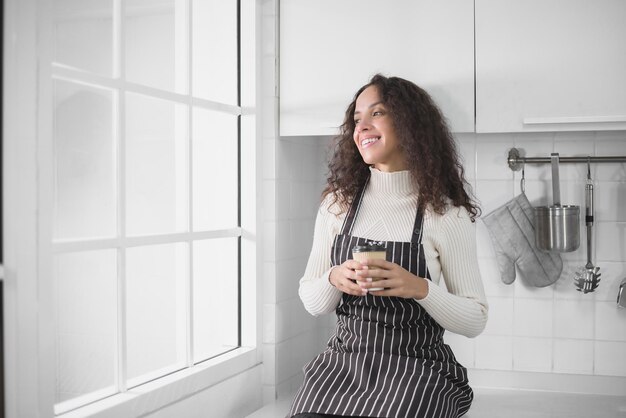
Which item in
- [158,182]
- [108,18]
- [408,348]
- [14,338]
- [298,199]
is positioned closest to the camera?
[14,338]

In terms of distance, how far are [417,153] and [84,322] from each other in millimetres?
1065

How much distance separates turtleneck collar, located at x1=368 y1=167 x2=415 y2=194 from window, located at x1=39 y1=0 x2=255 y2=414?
0.45 metres

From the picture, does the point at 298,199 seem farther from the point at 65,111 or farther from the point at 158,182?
the point at 65,111

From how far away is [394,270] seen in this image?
157 centimetres

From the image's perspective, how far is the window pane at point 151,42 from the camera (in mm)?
2223

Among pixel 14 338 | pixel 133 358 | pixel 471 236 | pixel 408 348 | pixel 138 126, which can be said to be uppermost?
pixel 138 126

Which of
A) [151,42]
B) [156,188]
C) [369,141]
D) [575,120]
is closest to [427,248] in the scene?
[369,141]

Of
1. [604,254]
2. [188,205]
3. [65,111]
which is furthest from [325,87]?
[604,254]

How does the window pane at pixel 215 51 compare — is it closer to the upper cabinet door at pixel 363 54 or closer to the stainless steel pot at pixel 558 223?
the upper cabinet door at pixel 363 54

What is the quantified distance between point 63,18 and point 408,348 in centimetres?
130

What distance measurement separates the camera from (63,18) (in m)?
1.93

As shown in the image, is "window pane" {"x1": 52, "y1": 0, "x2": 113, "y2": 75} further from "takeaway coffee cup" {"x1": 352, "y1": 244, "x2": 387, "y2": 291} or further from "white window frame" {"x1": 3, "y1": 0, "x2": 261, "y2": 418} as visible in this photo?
"takeaway coffee cup" {"x1": 352, "y1": 244, "x2": 387, "y2": 291}

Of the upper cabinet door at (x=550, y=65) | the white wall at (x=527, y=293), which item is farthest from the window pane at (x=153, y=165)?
the upper cabinet door at (x=550, y=65)

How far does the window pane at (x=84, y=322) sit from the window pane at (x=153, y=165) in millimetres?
186
